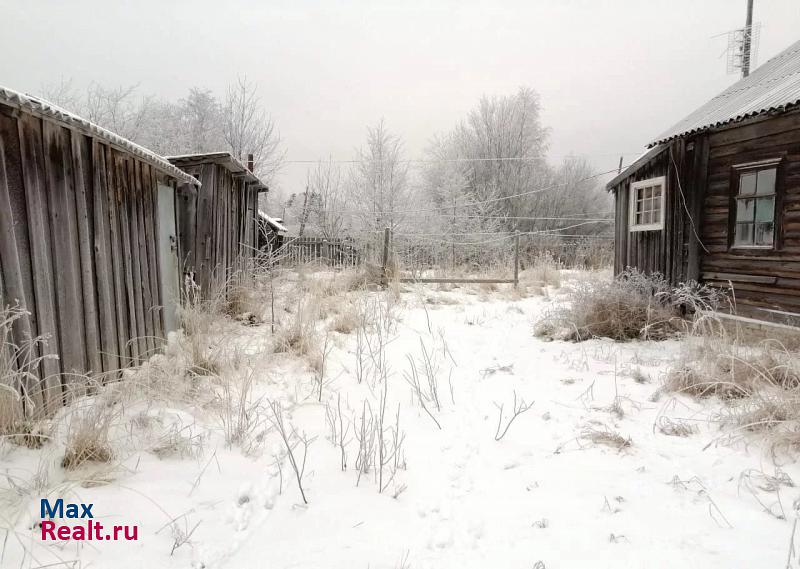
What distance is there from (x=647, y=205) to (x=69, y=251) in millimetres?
8428

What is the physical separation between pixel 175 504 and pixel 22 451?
33.2 inches

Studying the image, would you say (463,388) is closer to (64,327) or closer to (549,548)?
(549,548)

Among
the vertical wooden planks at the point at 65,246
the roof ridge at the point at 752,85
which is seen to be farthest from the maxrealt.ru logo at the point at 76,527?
the roof ridge at the point at 752,85

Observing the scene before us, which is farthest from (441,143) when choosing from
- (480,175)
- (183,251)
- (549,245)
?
(183,251)

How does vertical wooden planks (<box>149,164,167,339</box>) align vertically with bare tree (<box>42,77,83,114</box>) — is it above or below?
below

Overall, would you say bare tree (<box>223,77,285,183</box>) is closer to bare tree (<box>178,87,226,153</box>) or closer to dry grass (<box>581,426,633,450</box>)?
bare tree (<box>178,87,226,153</box>)

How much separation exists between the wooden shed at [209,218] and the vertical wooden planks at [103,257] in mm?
2145

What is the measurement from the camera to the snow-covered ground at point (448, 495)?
5.59 ft

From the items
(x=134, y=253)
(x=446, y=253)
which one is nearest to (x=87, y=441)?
(x=134, y=253)

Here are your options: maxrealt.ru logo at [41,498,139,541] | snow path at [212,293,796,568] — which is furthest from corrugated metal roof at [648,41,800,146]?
maxrealt.ru logo at [41,498,139,541]

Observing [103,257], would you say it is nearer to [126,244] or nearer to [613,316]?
[126,244]

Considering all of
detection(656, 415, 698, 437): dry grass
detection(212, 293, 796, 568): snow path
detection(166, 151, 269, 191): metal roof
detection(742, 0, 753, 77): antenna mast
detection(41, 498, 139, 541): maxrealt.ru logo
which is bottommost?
detection(212, 293, 796, 568): snow path

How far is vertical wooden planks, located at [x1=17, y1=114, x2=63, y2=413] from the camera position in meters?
2.60

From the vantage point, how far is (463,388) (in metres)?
3.82
